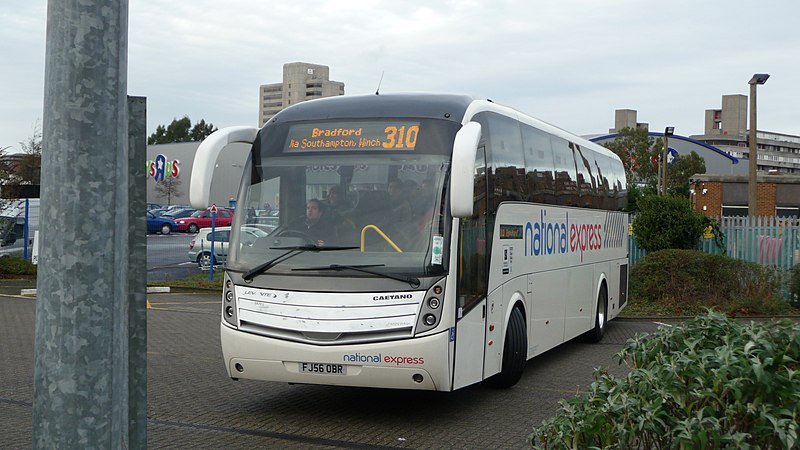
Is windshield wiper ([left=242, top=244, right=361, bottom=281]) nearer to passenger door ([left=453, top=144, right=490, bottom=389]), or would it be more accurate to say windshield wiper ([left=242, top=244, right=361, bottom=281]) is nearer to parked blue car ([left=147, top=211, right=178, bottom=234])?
passenger door ([left=453, top=144, right=490, bottom=389])

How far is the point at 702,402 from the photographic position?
14.3 feet

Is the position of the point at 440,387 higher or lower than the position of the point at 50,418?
lower

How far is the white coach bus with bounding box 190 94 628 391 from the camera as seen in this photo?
855 centimetres

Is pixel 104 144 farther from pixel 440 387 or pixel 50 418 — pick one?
pixel 440 387

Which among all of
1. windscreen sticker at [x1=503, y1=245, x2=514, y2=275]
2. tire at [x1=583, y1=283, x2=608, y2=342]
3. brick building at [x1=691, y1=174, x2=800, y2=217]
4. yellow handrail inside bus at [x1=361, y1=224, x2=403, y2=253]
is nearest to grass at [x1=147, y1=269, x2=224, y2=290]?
tire at [x1=583, y1=283, x2=608, y2=342]

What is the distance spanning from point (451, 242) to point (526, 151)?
3314 mm

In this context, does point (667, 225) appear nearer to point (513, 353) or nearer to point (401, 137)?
point (513, 353)

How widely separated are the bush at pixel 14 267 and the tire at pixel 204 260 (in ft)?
15.8

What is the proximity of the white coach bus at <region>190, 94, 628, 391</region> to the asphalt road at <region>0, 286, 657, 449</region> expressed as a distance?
458 mm

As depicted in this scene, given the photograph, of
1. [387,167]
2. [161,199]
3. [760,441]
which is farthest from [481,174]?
[161,199]

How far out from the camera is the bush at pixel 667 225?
2259cm

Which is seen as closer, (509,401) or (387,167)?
(387,167)

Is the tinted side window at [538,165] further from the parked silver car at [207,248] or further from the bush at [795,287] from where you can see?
the parked silver car at [207,248]

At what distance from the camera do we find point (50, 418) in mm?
2840
